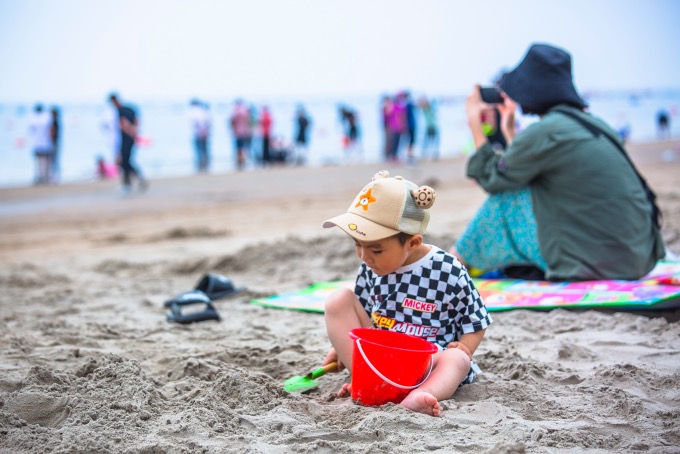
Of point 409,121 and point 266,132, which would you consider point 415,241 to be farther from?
point 266,132

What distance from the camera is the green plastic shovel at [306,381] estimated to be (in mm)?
2943

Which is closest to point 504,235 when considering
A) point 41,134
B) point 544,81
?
point 544,81

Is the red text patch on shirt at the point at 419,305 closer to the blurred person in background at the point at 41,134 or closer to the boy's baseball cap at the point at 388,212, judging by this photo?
the boy's baseball cap at the point at 388,212

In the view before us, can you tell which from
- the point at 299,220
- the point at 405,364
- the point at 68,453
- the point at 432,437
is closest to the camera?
the point at 68,453

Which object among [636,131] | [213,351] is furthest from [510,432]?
[636,131]

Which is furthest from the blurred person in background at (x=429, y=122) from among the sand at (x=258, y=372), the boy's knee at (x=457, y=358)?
the boy's knee at (x=457, y=358)

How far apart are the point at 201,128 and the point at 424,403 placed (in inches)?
589

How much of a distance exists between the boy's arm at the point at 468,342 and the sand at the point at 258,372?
169 millimetres

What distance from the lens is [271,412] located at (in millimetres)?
2568

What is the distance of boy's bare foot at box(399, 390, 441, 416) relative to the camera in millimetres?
2482

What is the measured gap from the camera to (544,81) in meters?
4.39

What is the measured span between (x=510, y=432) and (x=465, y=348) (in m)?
0.46

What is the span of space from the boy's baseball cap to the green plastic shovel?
0.65 m

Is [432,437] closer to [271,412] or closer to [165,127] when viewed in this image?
[271,412]
